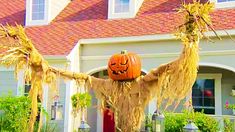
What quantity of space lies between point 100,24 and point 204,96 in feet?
14.5

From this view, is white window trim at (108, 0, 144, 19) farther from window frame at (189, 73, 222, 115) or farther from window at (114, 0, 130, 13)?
window frame at (189, 73, 222, 115)

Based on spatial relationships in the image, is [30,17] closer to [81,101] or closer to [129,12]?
[129,12]

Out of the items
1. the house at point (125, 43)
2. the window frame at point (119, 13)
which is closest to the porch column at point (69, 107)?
the house at point (125, 43)

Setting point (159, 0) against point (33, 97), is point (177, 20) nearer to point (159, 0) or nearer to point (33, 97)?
point (159, 0)

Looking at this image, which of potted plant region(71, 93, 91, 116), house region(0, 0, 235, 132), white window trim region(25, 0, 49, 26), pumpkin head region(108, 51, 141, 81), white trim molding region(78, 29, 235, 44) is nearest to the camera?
pumpkin head region(108, 51, 141, 81)

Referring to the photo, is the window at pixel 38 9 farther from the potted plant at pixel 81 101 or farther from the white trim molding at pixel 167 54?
the potted plant at pixel 81 101

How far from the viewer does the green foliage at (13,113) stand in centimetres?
1007

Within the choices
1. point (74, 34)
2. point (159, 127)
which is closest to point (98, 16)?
point (74, 34)

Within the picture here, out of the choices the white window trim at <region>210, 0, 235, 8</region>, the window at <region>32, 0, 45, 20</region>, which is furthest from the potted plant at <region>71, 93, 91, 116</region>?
the white window trim at <region>210, 0, 235, 8</region>

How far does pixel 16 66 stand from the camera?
4527mm

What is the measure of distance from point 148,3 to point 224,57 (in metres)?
4.06

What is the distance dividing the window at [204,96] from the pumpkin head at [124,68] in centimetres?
689

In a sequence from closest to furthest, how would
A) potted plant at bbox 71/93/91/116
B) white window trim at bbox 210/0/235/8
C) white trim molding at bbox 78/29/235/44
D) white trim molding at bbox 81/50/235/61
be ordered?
potted plant at bbox 71/93/91/116 < white trim molding at bbox 81/50/235/61 < white trim molding at bbox 78/29/235/44 < white window trim at bbox 210/0/235/8

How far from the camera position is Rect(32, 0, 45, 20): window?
14.3 meters
